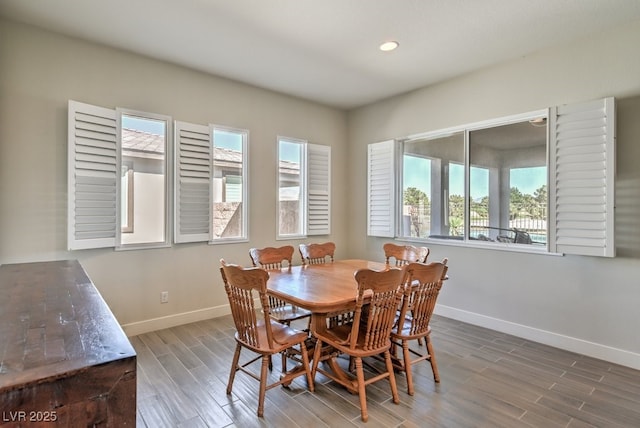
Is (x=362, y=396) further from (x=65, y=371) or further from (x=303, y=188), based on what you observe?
(x=303, y=188)

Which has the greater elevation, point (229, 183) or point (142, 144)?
point (142, 144)

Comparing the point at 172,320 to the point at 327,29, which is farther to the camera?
the point at 172,320

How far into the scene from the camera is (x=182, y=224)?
366 centimetres

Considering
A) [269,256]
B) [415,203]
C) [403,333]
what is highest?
[415,203]

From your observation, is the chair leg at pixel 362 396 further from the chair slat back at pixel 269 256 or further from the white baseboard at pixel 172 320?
the white baseboard at pixel 172 320

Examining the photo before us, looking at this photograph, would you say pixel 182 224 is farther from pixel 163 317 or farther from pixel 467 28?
pixel 467 28

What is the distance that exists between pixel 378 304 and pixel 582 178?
230 centimetres

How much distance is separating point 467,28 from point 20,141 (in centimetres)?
391

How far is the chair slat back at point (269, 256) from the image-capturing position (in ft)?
10.3

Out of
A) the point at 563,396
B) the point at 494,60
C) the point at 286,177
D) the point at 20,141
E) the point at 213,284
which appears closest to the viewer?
the point at 563,396

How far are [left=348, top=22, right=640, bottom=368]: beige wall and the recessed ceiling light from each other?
3.76ft

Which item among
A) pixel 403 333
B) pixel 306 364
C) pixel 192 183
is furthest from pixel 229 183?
pixel 403 333

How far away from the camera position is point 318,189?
4.94 metres

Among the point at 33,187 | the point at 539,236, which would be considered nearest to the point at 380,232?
the point at 539,236
